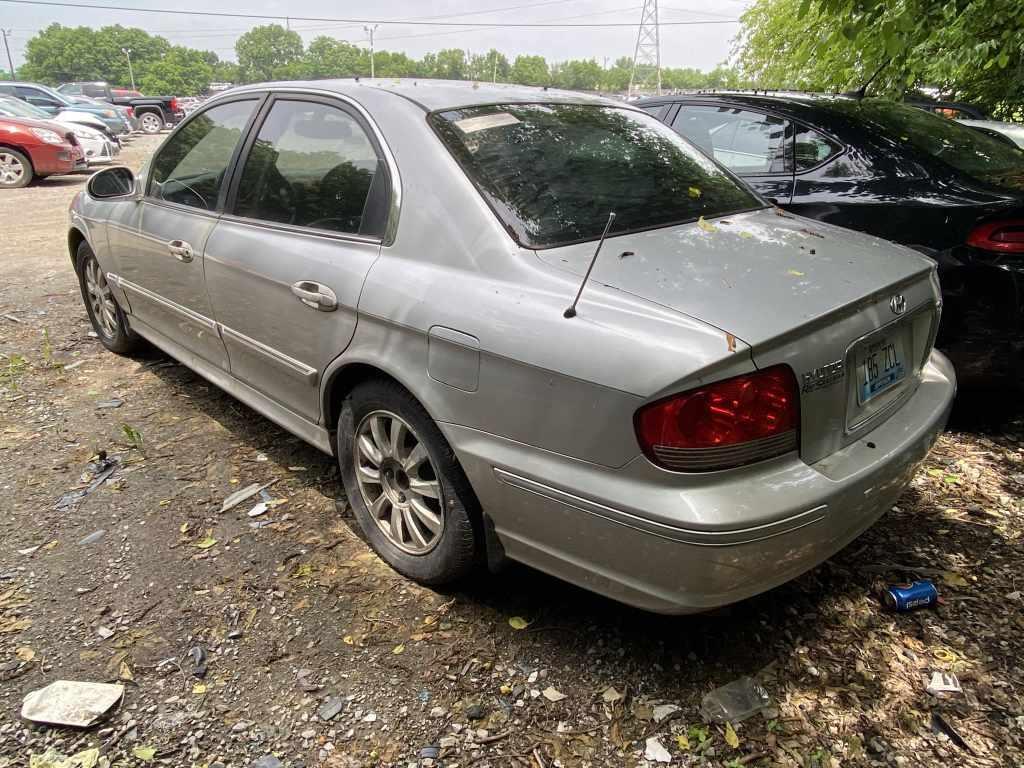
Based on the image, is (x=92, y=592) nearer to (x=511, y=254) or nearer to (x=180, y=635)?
(x=180, y=635)

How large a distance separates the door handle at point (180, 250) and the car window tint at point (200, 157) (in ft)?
0.62

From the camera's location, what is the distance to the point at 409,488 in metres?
2.55

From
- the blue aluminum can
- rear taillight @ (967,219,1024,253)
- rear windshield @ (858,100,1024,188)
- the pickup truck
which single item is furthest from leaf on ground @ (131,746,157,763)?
the pickup truck

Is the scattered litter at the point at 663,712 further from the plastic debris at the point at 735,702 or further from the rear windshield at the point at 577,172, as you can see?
the rear windshield at the point at 577,172

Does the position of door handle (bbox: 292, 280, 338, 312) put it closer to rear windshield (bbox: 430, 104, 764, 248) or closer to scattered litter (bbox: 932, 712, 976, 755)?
rear windshield (bbox: 430, 104, 764, 248)

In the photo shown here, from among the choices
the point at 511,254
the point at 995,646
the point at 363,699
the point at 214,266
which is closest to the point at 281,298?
the point at 214,266

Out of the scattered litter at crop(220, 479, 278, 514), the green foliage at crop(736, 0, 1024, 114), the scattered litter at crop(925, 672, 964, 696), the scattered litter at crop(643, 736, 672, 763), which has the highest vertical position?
the green foliage at crop(736, 0, 1024, 114)

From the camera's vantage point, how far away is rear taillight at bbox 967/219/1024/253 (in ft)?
10.5

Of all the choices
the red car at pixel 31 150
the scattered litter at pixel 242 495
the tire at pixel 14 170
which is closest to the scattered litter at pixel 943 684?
the scattered litter at pixel 242 495

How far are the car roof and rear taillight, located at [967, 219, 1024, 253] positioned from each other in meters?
1.70

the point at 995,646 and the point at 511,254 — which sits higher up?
the point at 511,254

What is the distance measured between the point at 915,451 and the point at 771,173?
2.44 m

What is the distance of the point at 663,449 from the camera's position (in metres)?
1.78

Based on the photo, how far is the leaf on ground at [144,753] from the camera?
196 centimetres
